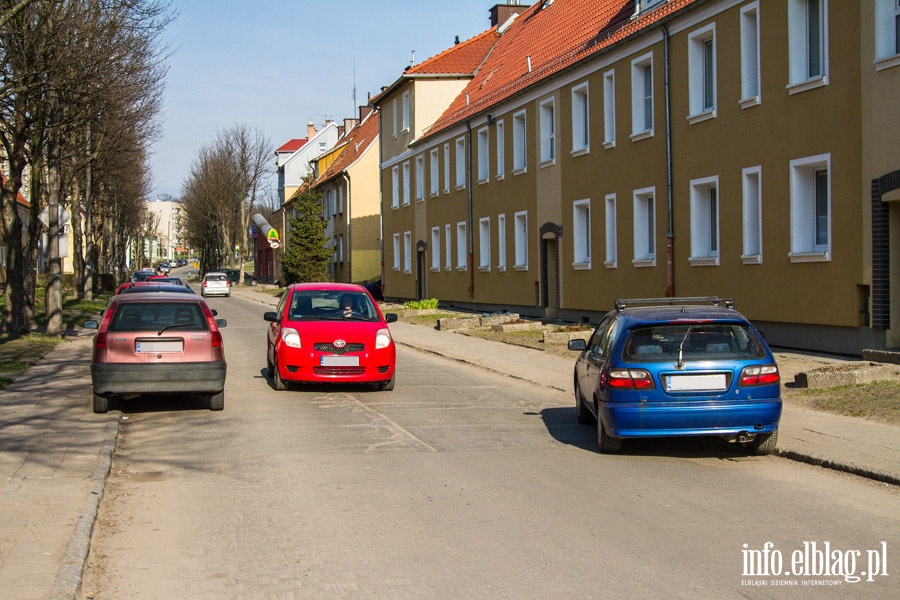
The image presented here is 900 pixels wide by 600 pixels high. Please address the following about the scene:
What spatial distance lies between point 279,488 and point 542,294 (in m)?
23.1

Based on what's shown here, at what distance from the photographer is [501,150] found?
113 ft

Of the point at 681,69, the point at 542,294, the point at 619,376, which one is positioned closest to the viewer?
the point at 619,376

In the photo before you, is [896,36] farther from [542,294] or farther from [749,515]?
[542,294]

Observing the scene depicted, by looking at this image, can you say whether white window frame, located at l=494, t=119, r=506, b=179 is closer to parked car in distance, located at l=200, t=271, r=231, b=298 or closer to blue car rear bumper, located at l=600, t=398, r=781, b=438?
blue car rear bumper, located at l=600, t=398, r=781, b=438

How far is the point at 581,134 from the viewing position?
28266 mm

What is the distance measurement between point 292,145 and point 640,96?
97.8m

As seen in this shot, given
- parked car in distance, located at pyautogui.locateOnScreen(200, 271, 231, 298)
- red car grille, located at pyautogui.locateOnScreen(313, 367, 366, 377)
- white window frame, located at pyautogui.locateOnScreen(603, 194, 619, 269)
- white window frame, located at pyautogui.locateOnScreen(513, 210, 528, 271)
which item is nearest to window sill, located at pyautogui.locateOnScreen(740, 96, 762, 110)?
white window frame, located at pyautogui.locateOnScreen(603, 194, 619, 269)

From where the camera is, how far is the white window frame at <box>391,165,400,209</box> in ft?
161

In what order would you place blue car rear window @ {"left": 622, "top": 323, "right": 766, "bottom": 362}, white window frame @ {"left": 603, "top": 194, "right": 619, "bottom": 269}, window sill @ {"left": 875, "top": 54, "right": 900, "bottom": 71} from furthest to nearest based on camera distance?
white window frame @ {"left": 603, "top": 194, "right": 619, "bottom": 269}, window sill @ {"left": 875, "top": 54, "right": 900, "bottom": 71}, blue car rear window @ {"left": 622, "top": 323, "right": 766, "bottom": 362}

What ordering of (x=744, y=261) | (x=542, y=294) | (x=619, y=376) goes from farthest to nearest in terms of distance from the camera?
(x=542, y=294) < (x=744, y=261) < (x=619, y=376)

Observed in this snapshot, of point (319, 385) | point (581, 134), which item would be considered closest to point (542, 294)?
point (581, 134)

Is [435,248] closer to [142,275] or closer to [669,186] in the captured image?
[142,275]

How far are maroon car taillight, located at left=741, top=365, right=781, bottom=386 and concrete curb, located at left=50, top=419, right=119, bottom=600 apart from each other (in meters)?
5.64

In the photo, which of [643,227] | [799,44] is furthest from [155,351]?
[643,227]
